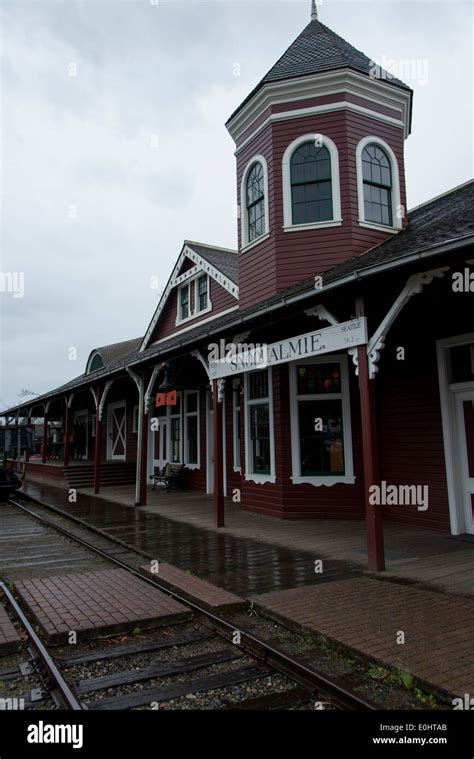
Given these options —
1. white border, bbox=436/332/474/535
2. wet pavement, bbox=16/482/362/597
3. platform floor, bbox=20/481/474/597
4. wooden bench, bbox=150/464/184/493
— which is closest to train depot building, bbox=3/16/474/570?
white border, bbox=436/332/474/535

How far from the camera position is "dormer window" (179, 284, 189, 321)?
16.4 meters

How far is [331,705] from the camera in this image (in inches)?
126

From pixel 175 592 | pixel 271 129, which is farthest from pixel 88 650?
pixel 271 129

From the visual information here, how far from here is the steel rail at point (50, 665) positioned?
3.27 meters

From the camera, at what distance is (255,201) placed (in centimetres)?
1132

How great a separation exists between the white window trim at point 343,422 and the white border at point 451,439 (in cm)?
188

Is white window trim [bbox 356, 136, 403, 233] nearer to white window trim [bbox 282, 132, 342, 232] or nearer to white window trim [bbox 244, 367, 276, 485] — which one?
white window trim [bbox 282, 132, 342, 232]

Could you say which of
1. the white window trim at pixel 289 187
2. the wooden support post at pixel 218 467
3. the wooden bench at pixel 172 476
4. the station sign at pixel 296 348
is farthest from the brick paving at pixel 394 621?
the wooden bench at pixel 172 476

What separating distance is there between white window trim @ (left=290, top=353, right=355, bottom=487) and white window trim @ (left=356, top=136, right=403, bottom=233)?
2698 mm

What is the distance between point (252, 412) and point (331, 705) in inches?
315

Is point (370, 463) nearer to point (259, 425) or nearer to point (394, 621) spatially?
point (394, 621)

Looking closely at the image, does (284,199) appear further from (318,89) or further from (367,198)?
(318,89)

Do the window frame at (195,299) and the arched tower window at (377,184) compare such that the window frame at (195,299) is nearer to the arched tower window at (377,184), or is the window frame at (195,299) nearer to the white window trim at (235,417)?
the white window trim at (235,417)

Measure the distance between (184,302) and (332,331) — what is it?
10433 millimetres
